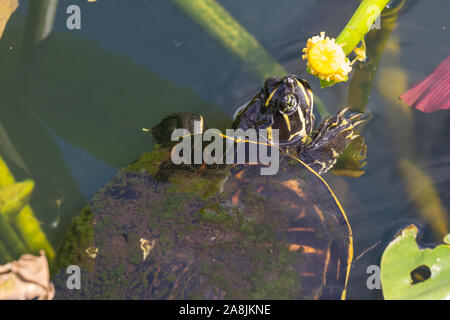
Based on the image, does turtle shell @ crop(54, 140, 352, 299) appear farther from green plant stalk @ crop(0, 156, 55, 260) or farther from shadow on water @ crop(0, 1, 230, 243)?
shadow on water @ crop(0, 1, 230, 243)

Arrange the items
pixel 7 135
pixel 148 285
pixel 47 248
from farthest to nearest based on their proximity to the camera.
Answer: pixel 7 135 < pixel 47 248 < pixel 148 285

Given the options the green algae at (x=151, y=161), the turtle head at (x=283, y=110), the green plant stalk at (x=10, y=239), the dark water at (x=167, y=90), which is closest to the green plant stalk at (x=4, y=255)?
the green plant stalk at (x=10, y=239)

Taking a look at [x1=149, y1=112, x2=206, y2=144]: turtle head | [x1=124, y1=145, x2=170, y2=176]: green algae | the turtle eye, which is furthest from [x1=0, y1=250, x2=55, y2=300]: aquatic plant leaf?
Answer: the turtle eye

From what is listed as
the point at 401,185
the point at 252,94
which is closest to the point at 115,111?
the point at 252,94

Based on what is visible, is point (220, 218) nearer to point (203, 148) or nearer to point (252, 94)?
point (203, 148)

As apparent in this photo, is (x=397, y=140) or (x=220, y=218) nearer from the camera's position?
(x=220, y=218)

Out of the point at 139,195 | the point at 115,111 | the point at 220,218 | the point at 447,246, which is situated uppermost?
the point at 115,111

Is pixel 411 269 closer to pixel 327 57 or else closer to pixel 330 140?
pixel 330 140
